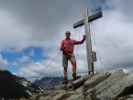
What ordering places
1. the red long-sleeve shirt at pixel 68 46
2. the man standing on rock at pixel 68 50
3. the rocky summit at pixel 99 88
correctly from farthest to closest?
1. the red long-sleeve shirt at pixel 68 46
2. the man standing on rock at pixel 68 50
3. the rocky summit at pixel 99 88

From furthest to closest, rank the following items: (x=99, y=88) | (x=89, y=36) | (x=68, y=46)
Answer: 1. (x=89, y=36)
2. (x=68, y=46)
3. (x=99, y=88)

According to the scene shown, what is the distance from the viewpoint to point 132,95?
A: 18438 mm

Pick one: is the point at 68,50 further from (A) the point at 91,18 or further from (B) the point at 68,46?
(A) the point at 91,18

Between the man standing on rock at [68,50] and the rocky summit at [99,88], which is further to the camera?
the man standing on rock at [68,50]

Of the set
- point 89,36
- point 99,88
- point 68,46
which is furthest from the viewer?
point 89,36

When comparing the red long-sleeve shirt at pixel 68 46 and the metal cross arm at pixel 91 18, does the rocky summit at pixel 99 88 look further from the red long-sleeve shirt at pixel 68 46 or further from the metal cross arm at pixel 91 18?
the metal cross arm at pixel 91 18

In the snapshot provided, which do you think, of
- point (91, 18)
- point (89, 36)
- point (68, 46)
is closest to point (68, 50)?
point (68, 46)

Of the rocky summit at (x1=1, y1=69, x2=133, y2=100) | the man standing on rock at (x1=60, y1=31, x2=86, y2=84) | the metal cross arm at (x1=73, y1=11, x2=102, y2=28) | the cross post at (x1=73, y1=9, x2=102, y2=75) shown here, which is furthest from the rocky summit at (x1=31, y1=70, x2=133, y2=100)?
the metal cross arm at (x1=73, y1=11, x2=102, y2=28)

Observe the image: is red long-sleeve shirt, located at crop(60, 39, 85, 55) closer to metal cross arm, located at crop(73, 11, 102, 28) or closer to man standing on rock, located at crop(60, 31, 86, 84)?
man standing on rock, located at crop(60, 31, 86, 84)

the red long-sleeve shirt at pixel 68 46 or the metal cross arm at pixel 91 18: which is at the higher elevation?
the metal cross arm at pixel 91 18

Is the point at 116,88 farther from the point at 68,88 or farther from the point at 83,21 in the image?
the point at 83,21

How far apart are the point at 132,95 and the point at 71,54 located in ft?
29.3

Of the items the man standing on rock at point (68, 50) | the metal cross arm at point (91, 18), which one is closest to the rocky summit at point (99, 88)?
the man standing on rock at point (68, 50)

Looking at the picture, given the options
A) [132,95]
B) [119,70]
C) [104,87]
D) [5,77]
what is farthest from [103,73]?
[5,77]
